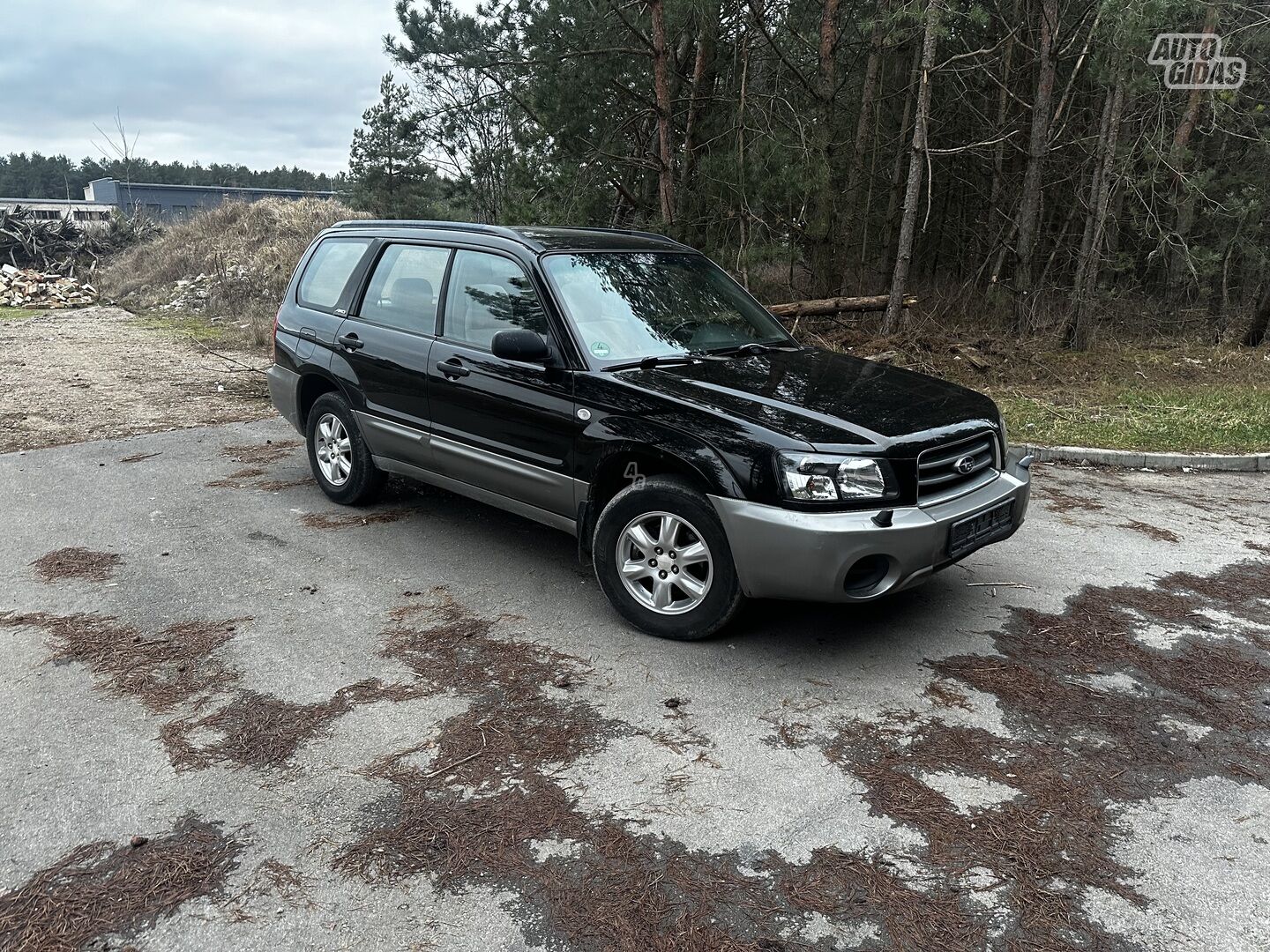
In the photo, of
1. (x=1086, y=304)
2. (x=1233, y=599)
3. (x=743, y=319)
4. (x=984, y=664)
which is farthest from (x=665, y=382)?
(x=1086, y=304)

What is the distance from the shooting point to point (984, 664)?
4.11 metres

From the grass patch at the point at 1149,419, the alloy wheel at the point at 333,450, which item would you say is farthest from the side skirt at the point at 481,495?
the grass patch at the point at 1149,419

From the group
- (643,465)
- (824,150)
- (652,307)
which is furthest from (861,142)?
(643,465)

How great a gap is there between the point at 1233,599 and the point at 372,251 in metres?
5.55

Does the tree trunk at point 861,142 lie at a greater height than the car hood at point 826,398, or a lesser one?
greater

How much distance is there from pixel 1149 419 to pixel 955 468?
20.7 ft

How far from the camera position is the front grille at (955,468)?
4035mm

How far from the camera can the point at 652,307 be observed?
502 centimetres

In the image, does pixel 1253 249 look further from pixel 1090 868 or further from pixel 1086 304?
pixel 1090 868

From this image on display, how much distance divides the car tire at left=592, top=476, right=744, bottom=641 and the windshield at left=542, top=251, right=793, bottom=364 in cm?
81

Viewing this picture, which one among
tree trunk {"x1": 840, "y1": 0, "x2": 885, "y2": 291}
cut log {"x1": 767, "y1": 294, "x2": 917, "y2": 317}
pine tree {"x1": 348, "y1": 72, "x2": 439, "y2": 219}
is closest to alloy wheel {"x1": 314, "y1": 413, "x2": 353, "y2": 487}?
cut log {"x1": 767, "y1": 294, "x2": 917, "y2": 317}

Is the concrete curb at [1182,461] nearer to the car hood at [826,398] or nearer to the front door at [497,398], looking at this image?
the car hood at [826,398]

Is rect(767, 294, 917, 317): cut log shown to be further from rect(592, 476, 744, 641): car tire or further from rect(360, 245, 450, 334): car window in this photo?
rect(592, 476, 744, 641): car tire

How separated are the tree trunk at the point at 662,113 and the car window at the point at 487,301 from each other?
7.35 m
